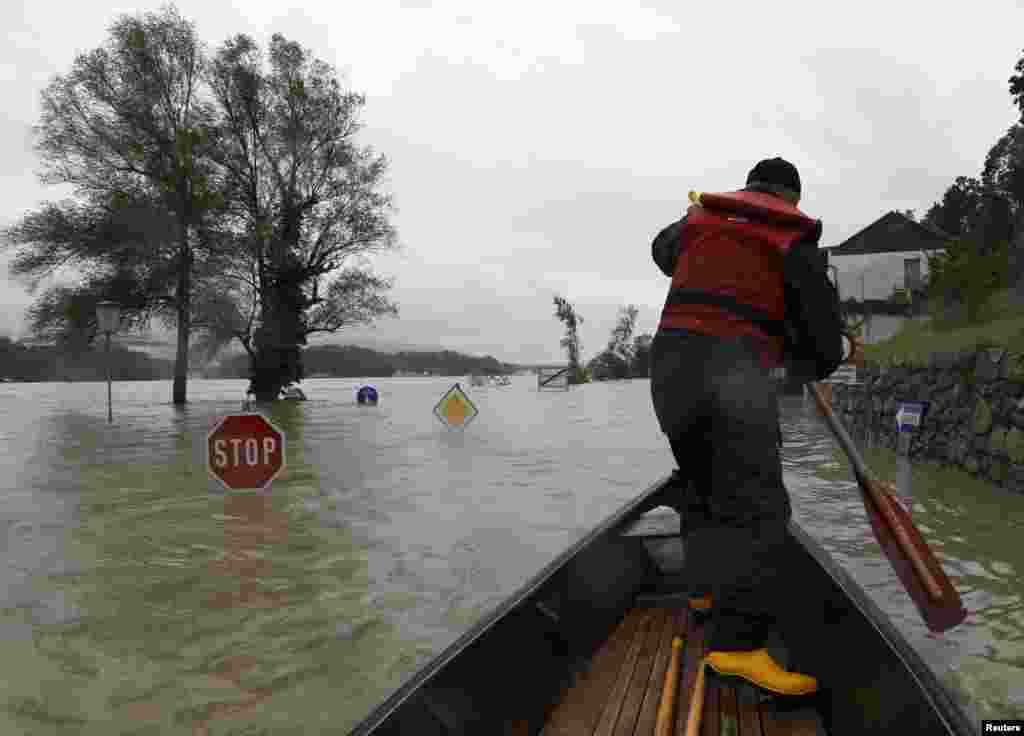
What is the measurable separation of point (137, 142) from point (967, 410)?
26.0 metres

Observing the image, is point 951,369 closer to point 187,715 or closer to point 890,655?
point 890,655

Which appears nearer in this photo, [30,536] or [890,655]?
[890,655]

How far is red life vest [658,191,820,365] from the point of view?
8.20 ft

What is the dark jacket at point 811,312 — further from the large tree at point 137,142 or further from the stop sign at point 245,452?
the large tree at point 137,142

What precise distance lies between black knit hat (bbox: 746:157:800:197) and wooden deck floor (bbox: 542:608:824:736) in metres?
1.95

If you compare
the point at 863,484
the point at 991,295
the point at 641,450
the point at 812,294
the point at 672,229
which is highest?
the point at 991,295

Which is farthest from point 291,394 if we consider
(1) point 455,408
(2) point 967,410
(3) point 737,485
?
(3) point 737,485

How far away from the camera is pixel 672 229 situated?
2900 millimetres

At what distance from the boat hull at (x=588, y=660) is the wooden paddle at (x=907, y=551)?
8.7 inches

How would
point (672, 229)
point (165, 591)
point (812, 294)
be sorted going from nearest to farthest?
point (812, 294) < point (672, 229) < point (165, 591)

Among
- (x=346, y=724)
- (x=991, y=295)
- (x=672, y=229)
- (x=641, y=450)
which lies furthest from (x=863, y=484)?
(x=991, y=295)

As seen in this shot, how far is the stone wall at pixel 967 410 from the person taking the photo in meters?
7.70

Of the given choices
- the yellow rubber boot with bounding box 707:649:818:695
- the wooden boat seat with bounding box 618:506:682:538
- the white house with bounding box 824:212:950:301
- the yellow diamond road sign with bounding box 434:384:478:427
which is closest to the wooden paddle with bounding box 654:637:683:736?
the yellow rubber boot with bounding box 707:649:818:695

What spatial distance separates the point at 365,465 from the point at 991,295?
12563 mm
